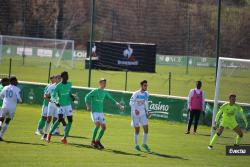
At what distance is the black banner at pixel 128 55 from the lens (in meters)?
47.6

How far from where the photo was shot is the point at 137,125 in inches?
965

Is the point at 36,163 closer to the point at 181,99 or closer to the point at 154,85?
the point at 181,99

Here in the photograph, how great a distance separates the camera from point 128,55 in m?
48.8

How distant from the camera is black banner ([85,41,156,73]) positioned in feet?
156

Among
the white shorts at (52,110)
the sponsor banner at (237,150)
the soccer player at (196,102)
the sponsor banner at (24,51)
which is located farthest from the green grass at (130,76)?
the sponsor banner at (237,150)

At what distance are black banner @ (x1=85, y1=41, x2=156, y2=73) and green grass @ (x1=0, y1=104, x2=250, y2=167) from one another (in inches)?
592

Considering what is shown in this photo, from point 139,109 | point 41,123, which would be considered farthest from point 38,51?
point 139,109

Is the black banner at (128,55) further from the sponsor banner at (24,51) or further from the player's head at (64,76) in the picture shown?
the player's head at (64,76)

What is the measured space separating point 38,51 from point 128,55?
13.5 meters

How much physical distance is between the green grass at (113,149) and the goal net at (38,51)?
2620 cm

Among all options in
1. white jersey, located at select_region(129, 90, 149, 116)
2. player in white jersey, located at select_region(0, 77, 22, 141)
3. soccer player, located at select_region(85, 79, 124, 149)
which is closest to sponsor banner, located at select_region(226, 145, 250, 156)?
white jersey, located at select_region(129, 90, 149, 116)

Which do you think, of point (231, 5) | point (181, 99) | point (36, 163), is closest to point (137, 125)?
point (36, 163)

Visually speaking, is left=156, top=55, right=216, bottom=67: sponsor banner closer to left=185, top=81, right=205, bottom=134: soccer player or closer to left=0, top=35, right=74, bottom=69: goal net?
left=0, top=35, right=74, bottom=69: goal net

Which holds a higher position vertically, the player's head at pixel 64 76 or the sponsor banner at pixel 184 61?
the sponsor banner at pixel 184 61
